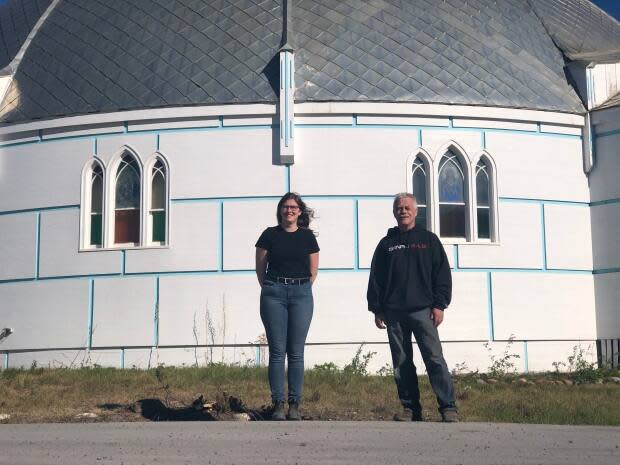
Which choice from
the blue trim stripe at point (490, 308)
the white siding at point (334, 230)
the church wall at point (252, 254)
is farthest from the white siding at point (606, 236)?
the white siding at point (334, 230)

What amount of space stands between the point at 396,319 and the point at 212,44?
9.51 m

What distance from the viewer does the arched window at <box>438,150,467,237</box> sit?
1711cm

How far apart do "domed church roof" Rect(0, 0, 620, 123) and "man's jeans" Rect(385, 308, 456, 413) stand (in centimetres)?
809

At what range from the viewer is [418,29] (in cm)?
1798

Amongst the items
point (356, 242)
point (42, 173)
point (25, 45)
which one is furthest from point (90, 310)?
point (25, 45)

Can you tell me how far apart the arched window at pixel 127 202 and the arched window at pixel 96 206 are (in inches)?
10.4

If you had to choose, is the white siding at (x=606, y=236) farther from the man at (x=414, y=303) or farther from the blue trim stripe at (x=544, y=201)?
the man at (x=414, y=303)

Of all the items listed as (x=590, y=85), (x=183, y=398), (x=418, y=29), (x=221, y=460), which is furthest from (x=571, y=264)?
(x=221, y=460)

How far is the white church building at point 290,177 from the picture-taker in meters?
16.5

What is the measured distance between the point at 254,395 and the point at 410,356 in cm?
338

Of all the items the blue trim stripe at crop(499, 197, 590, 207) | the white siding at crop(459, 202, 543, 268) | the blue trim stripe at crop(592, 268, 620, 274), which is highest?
the blue trim stripe at crop(499, 197, 590, 207)

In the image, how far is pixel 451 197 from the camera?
17.2 m

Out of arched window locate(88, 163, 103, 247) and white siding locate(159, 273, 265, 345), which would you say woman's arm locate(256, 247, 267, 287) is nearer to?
white siding locate(159, 273, 265, 345)

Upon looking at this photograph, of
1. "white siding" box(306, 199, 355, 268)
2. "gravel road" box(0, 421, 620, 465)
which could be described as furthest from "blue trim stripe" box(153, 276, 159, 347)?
"gravel road" box(0, 421, 620, 465)
